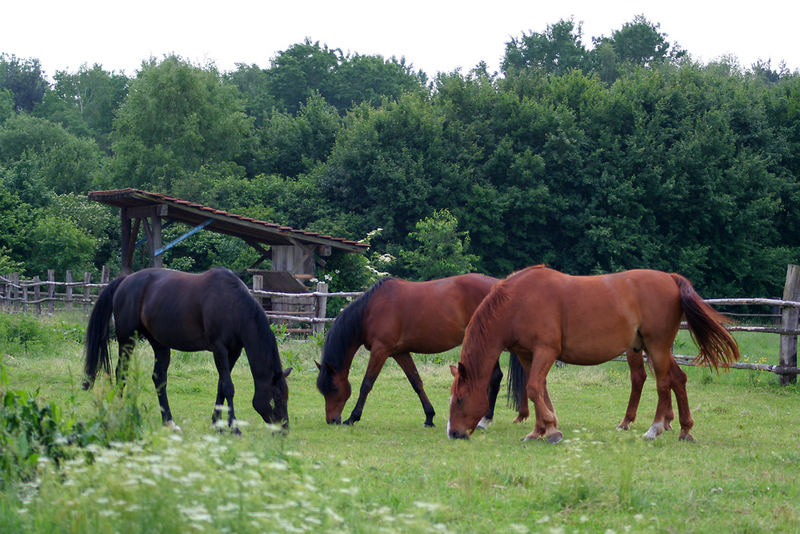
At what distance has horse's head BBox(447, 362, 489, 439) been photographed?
296 inches

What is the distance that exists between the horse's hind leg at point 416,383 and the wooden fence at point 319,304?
10.6 feet

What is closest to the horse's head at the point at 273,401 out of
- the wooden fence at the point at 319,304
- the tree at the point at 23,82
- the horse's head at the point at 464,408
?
the horse's head at the point at 464,408

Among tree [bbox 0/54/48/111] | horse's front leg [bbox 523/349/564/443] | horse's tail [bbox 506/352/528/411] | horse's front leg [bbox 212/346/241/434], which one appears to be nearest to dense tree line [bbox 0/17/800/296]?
horse's tail [bbox 506/352/528/411]

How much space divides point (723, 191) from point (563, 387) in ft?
73.6

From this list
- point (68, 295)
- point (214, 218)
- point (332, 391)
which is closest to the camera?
point (332, 391)

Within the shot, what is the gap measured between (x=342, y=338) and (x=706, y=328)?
3821 millimetres

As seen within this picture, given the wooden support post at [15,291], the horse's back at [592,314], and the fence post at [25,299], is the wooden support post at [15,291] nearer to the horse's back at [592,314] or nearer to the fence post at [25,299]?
the fence post at [25,299]

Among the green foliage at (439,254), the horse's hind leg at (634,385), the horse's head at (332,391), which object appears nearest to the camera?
the horse's hind leg at (634,385)

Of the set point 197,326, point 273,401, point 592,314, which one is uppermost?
point 592,314

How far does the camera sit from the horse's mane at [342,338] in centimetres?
910

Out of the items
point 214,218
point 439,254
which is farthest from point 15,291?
point 439,254

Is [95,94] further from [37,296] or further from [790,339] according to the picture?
[790,339]

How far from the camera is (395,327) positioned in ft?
30.0

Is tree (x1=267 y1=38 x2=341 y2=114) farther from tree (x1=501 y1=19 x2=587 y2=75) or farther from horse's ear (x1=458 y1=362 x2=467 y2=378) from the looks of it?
horse's ear (x1=458 y1=362 x2=467 y2=378)
